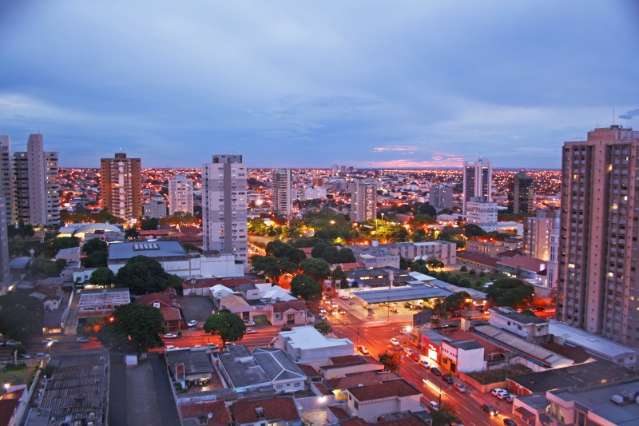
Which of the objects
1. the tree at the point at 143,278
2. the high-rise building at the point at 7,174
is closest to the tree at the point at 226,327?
the tree at the point at 143,278

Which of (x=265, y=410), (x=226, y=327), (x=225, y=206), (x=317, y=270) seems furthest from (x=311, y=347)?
(x=225, y=206)

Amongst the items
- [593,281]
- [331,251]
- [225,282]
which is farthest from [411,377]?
[331,251]

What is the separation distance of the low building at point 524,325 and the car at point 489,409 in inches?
102

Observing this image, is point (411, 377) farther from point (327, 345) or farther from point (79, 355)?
point (79, 355)

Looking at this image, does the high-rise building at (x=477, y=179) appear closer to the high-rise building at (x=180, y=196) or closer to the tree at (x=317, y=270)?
the high-rise building at (x=180, y=196)

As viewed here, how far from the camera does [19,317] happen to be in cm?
900

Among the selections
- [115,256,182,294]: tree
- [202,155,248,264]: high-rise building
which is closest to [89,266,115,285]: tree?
[115,256,182,294]: tree

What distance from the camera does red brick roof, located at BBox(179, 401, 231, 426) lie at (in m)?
5.95

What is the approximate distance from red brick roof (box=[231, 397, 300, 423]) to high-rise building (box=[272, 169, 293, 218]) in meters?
26.4

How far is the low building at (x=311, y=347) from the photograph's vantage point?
8.10 meters

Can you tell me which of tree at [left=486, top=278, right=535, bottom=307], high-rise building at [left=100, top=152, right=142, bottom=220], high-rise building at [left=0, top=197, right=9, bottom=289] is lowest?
tree at [left=486, top=278, right=535, bottom=307]

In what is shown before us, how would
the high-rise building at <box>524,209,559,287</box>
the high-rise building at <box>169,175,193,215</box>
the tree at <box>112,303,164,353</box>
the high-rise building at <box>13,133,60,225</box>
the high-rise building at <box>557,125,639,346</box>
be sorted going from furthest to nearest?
the high-rise building at <box>169,175,193,215</box> < the high-rise building at <box>13,133,60,225</box> < the high-rise building at <box>524,209,559,287</box> < the high-rise building at <box>557,125,639,346</box> < the tree at <box>112,303,164,353</box>

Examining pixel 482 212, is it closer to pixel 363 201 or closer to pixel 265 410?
pixel 363 201

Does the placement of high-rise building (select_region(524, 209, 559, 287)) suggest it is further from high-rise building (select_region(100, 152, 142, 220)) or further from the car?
high-rise building (select_region(100, 152, 142, 220))
